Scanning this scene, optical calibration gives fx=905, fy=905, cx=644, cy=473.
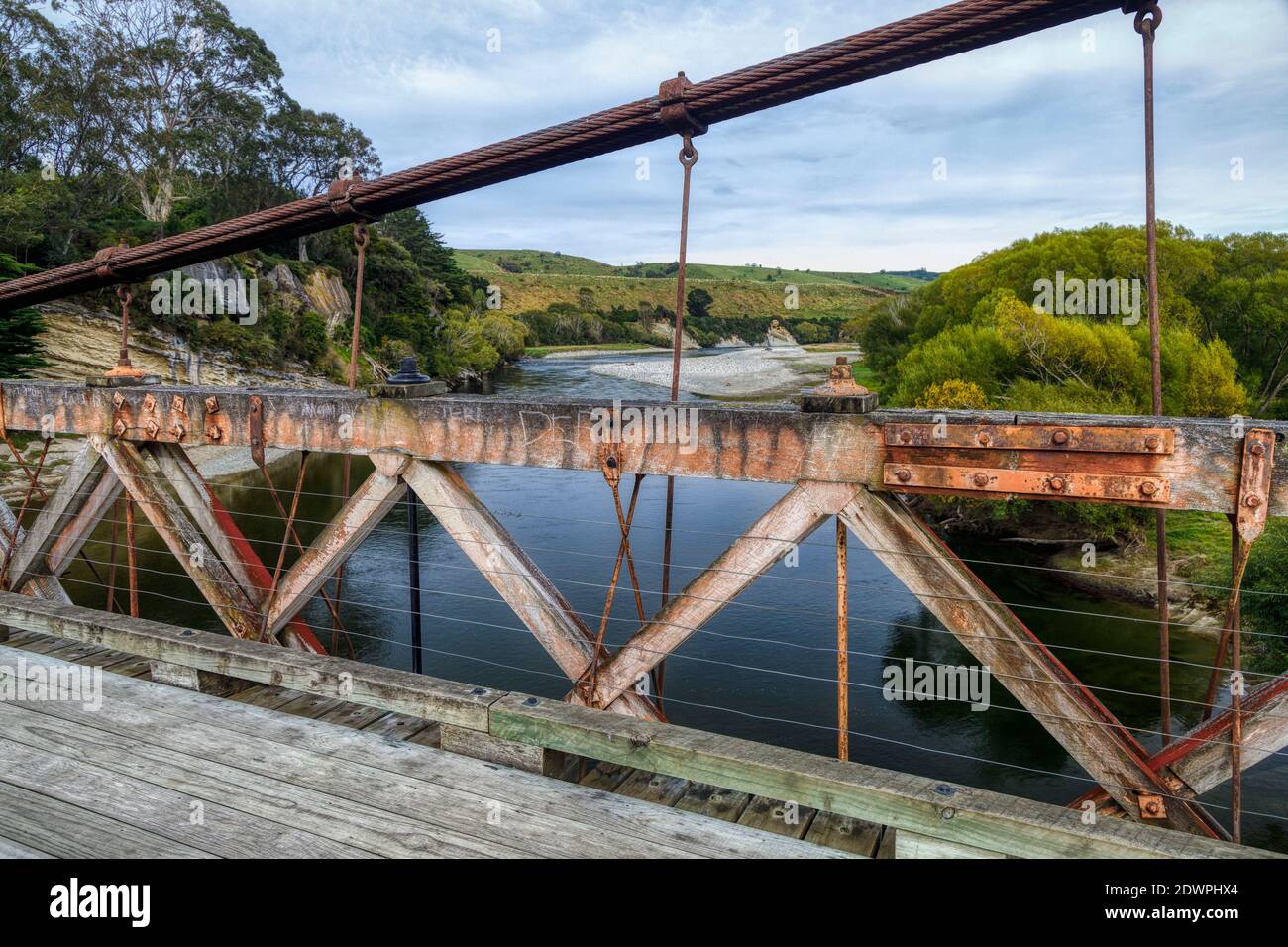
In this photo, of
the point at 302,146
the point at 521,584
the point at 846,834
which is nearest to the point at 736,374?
the point at 302,146

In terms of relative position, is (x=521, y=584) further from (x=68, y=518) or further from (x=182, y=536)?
(x=68, y=518)

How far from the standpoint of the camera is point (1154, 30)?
11.0ft

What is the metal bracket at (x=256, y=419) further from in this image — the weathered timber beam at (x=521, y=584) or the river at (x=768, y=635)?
the river at (x=768, y=635)

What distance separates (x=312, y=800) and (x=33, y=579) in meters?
4.10

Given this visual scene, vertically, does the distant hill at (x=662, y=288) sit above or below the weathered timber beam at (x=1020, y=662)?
above

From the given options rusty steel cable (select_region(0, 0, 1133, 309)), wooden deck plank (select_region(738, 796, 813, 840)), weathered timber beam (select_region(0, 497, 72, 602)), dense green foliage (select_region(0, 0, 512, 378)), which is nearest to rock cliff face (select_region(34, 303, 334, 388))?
dense green foliage (select_region(0, 0, 512, 378))

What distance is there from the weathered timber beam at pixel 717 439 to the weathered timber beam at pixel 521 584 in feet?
0.83

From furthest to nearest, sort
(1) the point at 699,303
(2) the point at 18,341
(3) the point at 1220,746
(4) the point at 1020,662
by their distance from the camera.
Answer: (1) the point at 699,303, (2) the point at 18,341, (4) the point at 1020,662, (3) the point at 1220,746

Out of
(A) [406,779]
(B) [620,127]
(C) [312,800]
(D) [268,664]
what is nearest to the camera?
(C) [312,800]

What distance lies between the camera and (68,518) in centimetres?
594

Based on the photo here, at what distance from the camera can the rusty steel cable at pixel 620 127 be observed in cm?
376

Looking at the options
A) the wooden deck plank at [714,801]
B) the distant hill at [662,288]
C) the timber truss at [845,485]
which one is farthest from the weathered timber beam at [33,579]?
the distant hill at [662,288]

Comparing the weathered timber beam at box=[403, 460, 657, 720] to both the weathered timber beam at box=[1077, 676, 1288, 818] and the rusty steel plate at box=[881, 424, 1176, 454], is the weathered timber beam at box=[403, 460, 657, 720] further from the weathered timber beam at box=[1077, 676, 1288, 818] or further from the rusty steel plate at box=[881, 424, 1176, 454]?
the weathered timber beam at box=[1077, 676, 1288, 818]
